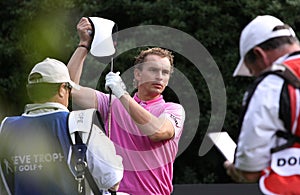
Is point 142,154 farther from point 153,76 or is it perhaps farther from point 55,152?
point 55,152

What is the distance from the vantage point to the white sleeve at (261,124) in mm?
3873

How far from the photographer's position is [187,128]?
40.3 feet

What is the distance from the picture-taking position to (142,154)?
585 centimetres

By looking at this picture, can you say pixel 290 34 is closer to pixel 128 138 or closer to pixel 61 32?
pixel 128 138

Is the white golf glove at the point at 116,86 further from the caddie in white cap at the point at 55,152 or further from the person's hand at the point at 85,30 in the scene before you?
the caddie in white cap at the point at 55,152

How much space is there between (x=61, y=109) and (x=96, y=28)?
3.71 ft

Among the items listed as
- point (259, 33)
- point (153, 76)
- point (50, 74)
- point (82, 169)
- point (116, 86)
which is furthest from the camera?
point (153, 76)

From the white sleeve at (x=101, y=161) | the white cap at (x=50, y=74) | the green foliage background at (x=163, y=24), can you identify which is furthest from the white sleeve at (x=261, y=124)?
the green foliage background at (x=163, y=24)

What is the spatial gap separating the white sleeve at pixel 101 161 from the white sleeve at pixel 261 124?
106 cm

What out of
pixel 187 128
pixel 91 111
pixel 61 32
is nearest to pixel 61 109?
pixel 91 111

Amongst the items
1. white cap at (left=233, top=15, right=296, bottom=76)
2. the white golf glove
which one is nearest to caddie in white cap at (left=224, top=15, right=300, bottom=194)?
white cap at (left=233, top=15, right=296, bottom=76)

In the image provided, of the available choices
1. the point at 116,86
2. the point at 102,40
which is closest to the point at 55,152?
the point at 116,86

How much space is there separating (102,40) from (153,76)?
1.60 feet

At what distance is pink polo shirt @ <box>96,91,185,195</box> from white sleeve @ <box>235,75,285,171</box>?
6.25 ft
